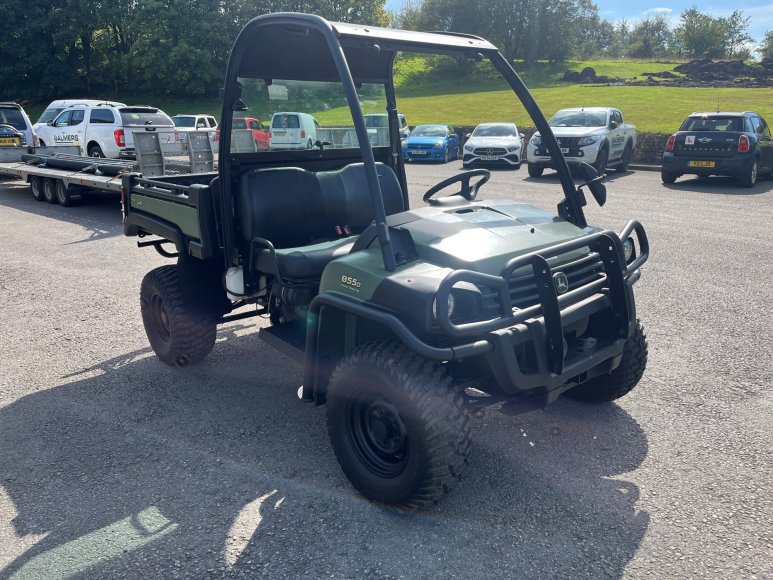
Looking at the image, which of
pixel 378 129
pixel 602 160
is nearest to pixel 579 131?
pixel 602 160

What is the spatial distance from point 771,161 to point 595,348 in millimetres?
14301

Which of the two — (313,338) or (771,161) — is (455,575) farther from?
(771,161)

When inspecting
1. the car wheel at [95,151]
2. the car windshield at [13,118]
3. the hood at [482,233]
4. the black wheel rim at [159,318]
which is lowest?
the black wheel rim at [159,318]

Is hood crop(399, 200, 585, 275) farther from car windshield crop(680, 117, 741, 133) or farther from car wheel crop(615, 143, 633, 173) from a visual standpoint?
car wheel crop(615, 143, 633, 173)

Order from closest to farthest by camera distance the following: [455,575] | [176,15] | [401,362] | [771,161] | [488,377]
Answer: [455,575] < [401,362] < [488,377] < [771,161] < [176,15]

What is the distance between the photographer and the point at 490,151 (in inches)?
738

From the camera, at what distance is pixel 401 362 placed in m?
2.82

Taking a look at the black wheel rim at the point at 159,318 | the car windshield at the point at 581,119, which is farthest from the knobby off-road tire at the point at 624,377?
the car windshield at the point at 581,119

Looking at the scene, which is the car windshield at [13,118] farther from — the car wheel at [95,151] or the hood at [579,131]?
the hood at [579,131]

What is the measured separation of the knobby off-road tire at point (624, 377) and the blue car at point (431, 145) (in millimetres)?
17521

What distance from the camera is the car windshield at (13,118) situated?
1694 cm

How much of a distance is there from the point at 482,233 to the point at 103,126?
15.0 m

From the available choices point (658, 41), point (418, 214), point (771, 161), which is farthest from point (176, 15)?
point (658, 41)

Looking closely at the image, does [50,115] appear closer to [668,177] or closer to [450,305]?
[668,177]
